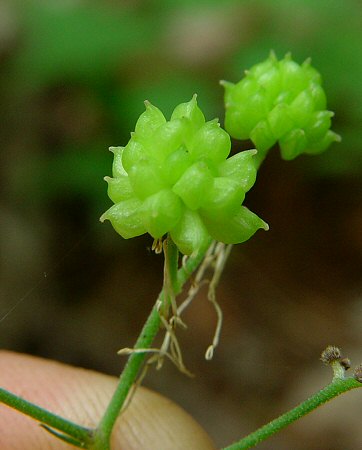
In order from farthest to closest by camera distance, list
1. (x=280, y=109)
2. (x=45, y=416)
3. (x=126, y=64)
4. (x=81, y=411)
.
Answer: (x=126, y=64), (x=81, y=411), (x=280, y=109), (x=45, y=416)

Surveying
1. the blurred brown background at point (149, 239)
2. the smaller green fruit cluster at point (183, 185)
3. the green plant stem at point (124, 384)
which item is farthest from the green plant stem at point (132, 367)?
the blurred brown background at point (149, 239)

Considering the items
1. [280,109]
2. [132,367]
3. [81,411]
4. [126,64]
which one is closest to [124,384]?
[132,367]

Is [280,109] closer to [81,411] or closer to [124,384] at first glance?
[124,384]

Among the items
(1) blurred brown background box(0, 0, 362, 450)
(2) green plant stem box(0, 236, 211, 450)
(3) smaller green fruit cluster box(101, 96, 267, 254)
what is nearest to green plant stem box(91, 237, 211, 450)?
(2) green plant stem box(0, 236, 211, 450)

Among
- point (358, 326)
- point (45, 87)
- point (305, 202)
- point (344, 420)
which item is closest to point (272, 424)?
point (344, 420)

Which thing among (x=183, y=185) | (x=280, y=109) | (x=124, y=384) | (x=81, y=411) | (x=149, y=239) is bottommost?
(x=81, y=411)

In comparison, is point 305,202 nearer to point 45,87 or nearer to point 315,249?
point 315,249

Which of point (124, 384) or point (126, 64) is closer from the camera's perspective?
point (124, 384)
